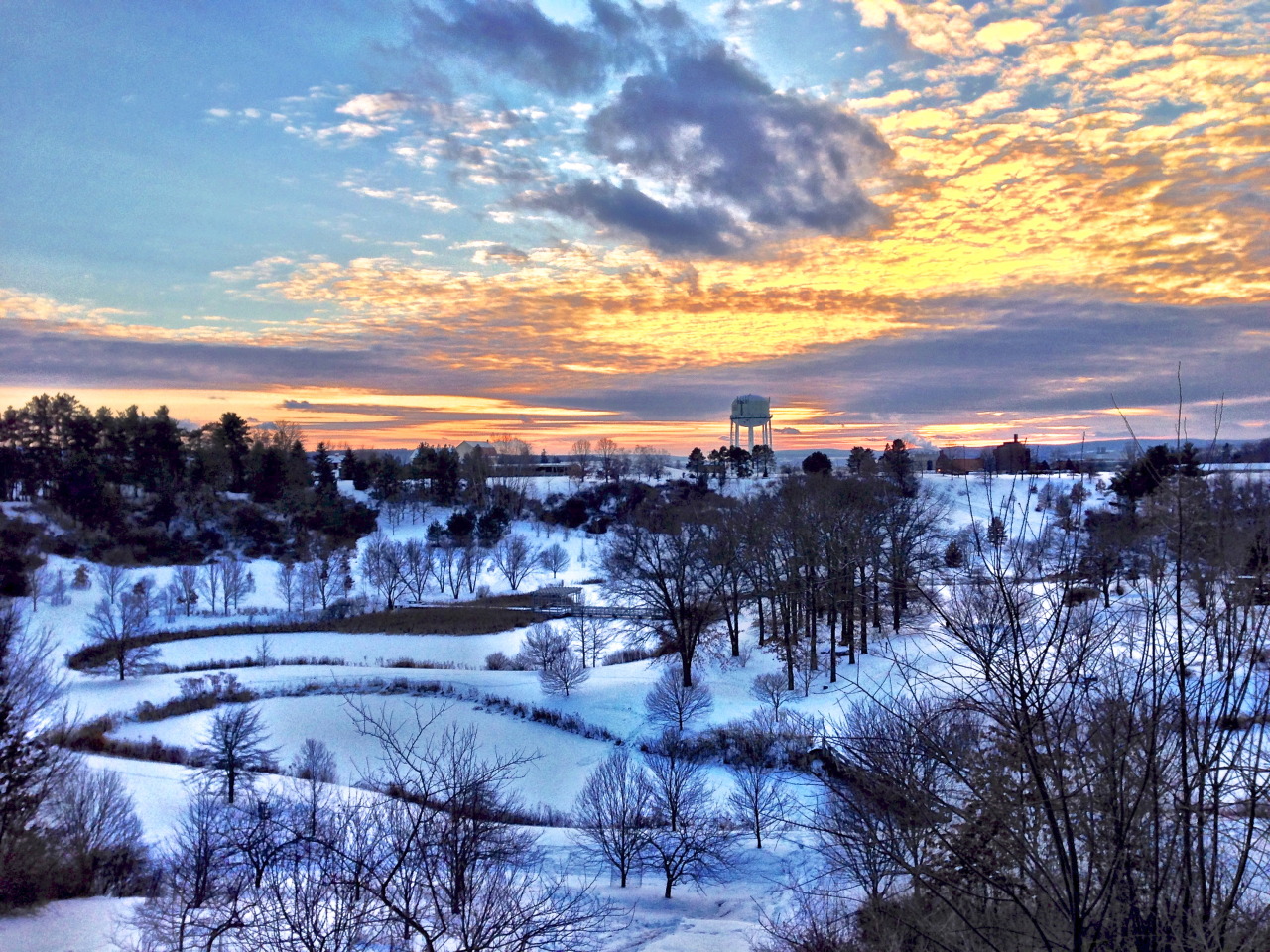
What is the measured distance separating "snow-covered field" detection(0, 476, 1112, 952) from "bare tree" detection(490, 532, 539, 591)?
11106 millimetres

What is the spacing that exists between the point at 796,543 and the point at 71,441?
56163 millimetres

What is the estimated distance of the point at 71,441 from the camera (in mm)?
54406

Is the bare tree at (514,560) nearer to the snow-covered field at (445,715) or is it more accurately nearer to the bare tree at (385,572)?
the bare tree at (385,572)

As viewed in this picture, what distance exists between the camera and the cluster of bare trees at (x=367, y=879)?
8.73 metres

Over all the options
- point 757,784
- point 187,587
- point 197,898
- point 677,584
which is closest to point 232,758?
point 197,898

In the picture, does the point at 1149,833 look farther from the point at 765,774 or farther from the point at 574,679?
the point at 574,679

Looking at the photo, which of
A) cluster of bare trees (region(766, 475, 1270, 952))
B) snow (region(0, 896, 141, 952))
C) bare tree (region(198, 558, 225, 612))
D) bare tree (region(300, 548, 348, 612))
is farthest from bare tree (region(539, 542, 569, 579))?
cluster of bare trees (region(766, 475, 1270, 952))

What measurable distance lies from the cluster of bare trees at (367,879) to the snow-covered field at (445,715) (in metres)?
1.19

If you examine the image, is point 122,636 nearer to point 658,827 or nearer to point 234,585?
point 234,585

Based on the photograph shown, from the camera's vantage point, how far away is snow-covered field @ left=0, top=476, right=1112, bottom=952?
13.9 m

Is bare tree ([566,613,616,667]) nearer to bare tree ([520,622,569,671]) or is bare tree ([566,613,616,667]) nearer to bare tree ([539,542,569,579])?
bare tree ([520,622,569,671])

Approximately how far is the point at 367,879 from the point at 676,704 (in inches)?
651

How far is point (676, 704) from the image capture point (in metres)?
24.8

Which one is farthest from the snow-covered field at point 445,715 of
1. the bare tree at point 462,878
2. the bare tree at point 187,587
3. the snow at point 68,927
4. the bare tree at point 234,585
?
the bare tree at point 234,585
